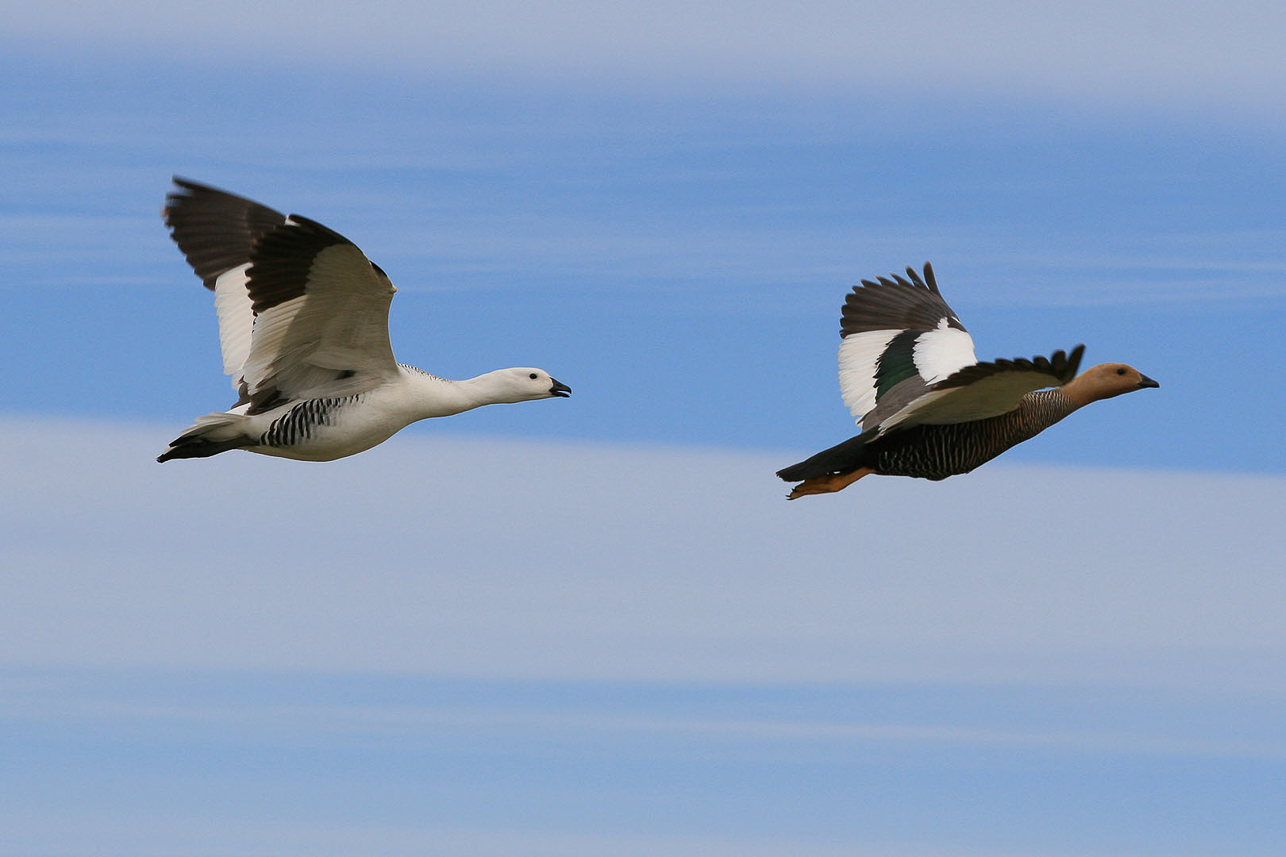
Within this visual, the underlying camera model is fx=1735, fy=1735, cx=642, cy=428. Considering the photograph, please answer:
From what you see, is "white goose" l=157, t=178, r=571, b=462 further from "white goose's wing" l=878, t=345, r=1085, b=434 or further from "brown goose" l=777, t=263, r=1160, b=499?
"white goose's wing" l=878, t=345, r=1085, b=434

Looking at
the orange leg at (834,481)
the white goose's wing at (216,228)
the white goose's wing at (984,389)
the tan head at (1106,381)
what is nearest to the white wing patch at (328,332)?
the white goose's wing at (216,228)

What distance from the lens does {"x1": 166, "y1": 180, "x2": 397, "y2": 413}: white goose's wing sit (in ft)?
39.8

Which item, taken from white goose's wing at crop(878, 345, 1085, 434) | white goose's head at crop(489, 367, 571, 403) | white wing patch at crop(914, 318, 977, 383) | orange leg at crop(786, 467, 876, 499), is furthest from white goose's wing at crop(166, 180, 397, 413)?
white wing patch at crop(914, 318, 977, 383)

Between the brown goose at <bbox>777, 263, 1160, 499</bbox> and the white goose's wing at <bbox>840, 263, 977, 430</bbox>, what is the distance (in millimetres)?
11

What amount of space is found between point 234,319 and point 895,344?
5917 mm

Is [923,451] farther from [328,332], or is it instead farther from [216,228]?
[216,228]

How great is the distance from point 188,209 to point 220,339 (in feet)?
4.57

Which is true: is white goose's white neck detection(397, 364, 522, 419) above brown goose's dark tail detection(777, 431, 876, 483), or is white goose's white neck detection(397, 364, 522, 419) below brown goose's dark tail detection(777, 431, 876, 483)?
above

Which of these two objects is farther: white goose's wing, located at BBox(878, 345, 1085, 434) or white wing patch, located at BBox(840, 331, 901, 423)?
white wing patch, located at BBox(840, 331, 901, 423)

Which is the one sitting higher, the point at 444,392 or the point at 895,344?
the point at 895,344

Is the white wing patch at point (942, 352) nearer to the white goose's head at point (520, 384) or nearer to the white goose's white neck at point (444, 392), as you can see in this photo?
the white goose's head at point (520, 384)

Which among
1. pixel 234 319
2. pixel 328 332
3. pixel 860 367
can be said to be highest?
pixel 234 319

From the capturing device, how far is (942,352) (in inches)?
607

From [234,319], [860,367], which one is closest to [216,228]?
[234,319]
